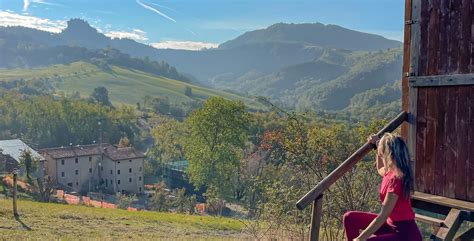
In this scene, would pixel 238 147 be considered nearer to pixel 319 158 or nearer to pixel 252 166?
pixel 252 166

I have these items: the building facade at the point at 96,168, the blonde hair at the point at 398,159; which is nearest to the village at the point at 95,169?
the building facade at the point at 96,168

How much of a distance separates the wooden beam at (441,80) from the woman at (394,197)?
167cm

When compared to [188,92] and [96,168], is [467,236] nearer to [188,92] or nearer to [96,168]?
[96,168]

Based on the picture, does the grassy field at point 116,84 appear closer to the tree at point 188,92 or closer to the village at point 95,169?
the tree at point 188,92

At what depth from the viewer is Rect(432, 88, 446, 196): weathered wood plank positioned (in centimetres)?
634

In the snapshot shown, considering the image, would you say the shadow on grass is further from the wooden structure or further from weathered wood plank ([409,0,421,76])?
weathered wood plank ([409,0,421,76])

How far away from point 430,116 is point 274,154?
7416mm

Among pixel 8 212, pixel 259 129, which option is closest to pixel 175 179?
pixel 259 129

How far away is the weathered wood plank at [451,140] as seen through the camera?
20.4 ft

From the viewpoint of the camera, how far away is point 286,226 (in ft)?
32.1

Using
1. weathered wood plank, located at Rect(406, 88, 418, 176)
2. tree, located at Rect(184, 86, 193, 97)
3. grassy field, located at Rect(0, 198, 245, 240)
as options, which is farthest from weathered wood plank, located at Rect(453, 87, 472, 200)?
tree, located at Rect(184, 86, 193, 97)

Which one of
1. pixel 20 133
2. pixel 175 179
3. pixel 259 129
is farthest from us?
pixel 20 133

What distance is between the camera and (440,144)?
6.38m

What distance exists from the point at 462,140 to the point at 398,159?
5.70ft
